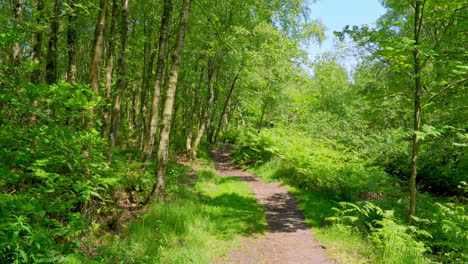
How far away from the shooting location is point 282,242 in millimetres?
6219

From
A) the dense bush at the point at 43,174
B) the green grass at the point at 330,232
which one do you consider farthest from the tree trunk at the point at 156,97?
the green grass at the point at 330,232

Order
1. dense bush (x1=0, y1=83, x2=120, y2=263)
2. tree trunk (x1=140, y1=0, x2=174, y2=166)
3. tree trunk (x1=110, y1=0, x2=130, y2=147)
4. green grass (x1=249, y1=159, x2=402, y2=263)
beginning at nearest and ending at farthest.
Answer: dense bush (x1=0, y1=83, x2=120, y2=263), green grass (x1=249, y1=159, x2=402, y2=263), tree trunk (x1=140, y1=0, x2=174, y2=166), tree trunk (x1=110, y1=0, x2=130, y2=147)

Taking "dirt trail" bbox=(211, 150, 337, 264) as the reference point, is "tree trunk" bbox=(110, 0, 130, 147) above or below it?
above

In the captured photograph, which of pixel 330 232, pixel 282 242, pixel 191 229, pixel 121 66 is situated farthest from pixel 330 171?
pixel 121 66

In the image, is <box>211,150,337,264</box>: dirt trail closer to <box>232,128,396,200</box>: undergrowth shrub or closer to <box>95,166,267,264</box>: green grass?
<box>95,166,267,264</box>: green grass

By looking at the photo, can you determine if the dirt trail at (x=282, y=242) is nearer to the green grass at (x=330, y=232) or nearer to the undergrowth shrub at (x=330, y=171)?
the green grass at (x=330, y=232)

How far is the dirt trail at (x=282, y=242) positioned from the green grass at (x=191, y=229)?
302 mm

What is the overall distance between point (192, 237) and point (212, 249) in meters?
0.53

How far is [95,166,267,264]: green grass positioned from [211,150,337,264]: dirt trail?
302 millimetres

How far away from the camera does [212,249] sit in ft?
18.3

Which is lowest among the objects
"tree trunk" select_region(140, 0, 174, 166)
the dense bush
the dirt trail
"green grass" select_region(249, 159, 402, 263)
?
the dirt trail

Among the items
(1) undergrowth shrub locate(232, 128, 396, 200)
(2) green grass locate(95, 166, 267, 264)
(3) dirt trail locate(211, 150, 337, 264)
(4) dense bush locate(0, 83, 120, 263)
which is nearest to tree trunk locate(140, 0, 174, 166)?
(2) green grass locate(95, 166, 267, 264)

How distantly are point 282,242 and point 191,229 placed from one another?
2294 mm

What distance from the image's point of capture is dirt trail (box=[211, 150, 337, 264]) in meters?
5.38
